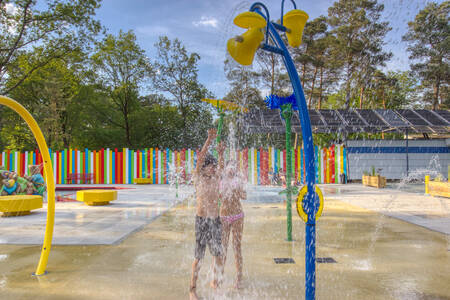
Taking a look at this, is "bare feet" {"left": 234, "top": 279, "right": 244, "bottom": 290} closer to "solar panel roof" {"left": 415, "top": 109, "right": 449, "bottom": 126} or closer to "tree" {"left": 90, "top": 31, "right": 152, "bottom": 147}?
"solar panel roof" {"left": 415, "top": 109, "right": 449, "bottom": 126}

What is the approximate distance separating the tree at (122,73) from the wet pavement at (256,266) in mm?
26263

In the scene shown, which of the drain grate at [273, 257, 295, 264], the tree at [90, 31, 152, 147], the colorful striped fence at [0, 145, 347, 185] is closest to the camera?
the drain grate at [273, 257, 295, 264]

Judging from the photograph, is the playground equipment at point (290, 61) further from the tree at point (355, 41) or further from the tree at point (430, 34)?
the tree at point (355, 41)

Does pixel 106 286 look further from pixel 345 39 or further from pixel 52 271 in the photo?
pixel 345 39

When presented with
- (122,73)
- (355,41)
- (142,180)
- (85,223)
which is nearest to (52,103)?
(122,73)

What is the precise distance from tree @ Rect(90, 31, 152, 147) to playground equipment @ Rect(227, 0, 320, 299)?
29379 mm

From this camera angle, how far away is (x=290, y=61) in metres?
2.86

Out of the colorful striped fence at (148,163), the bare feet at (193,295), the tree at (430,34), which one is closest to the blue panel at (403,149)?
the colorful striped fence at (148,163)

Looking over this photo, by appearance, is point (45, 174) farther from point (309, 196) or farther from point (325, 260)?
point (325, 260)

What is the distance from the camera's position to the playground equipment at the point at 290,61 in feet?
8.75

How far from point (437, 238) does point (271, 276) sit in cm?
364

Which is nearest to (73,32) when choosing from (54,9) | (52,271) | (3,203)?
(54,9)

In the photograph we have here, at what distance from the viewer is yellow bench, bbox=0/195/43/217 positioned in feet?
26.5

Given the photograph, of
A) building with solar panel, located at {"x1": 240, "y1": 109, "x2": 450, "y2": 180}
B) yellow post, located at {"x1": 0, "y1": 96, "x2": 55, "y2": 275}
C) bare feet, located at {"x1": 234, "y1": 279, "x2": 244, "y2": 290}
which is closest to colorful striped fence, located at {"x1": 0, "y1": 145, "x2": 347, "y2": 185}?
building with solar panel, located at {"x1": 240, "y1": 109, "x2": 450, "y2": 180}
